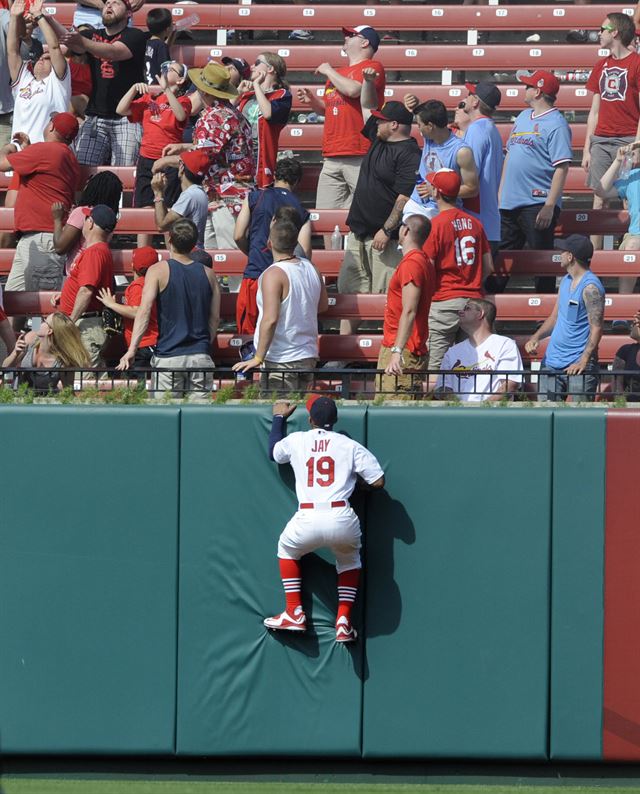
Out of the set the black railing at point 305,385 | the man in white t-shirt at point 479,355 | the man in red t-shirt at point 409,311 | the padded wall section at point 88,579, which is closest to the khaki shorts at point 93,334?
the black railing at point 305,385

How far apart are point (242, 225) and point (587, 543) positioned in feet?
11.2

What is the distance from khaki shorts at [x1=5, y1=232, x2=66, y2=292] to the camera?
943 cm

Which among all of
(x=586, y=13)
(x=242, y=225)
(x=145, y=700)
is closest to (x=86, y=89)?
(x=242, y=225)

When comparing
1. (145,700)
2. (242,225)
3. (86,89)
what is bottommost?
(145,700)

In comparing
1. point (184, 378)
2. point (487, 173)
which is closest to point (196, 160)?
Result: point (487, 173)

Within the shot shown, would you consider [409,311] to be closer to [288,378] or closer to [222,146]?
[288,378]

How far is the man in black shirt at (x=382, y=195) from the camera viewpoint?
29.5 ft

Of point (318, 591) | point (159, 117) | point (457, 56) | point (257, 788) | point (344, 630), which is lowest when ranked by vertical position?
point (257, 788)

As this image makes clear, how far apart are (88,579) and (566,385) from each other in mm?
2751

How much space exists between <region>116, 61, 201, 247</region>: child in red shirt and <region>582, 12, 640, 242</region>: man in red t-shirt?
3184 millimetres

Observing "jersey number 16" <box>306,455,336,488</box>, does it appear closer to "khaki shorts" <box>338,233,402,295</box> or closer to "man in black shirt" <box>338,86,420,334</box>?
"man in black shirt" <box>338,86,420,334</box>

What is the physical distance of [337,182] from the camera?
1009 cm

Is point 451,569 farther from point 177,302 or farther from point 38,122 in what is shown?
point 38,122

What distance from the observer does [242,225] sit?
8.76 meters
